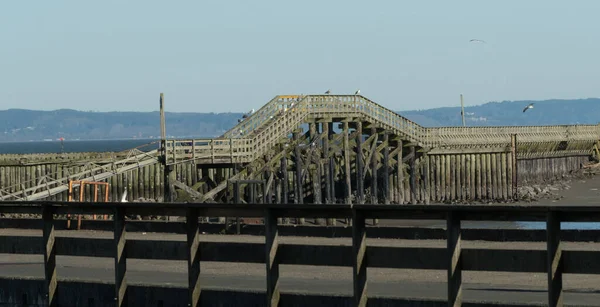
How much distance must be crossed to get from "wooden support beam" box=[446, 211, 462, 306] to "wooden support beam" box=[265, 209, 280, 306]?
188 centimetres

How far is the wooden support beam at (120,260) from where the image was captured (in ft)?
44.4

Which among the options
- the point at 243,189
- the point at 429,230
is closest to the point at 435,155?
the point at 243,189

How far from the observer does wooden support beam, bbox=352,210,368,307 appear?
12.0m

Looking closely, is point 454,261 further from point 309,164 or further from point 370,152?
point 370,152

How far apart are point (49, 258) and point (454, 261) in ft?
16.5

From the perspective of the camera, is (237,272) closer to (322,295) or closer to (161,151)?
(322,295)

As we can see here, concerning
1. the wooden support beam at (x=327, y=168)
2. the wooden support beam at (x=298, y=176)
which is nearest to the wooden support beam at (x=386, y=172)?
the wooden support beam at (x=327, y=168)

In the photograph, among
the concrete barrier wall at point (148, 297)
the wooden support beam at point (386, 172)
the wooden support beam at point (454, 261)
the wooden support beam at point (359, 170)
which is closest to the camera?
the wooden support beam at point (454, 261)

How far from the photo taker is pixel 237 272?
16.2 metres

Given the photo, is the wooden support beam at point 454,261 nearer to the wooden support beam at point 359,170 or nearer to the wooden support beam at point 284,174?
the wooden support beam at point 284,174

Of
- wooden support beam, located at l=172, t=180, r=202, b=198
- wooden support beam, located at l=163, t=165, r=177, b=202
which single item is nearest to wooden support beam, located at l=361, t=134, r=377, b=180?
wooden support beam, located at l=163, t=165, r=177, b=202

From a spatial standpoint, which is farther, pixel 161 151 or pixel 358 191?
pixel 358 191

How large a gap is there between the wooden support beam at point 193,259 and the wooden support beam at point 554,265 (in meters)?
3.82

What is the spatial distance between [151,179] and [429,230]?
37176mm
